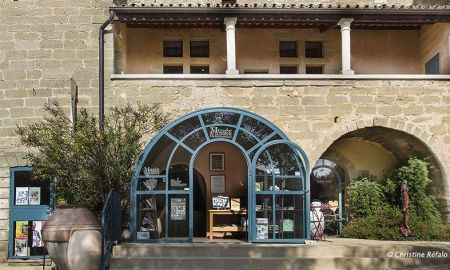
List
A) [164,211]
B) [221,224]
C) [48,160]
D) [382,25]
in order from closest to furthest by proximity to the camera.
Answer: [48,160]
[164,211]
[221,224]
[382,25]

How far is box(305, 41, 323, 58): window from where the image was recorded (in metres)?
15.7

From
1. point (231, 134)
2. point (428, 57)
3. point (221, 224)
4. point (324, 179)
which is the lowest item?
point (221, 224)

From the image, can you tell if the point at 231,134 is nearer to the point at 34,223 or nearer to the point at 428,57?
the point at 34,223

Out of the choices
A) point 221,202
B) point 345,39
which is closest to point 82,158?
point 221,202

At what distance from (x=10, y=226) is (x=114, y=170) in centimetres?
299

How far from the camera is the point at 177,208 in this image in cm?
1216

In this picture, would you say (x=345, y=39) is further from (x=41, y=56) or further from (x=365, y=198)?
(x=41, y=56)

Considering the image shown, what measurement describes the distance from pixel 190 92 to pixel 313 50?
15.8ft

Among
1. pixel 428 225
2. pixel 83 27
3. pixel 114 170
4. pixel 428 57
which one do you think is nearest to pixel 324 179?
pixel 428 225

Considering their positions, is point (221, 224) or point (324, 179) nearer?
point (221, 224)

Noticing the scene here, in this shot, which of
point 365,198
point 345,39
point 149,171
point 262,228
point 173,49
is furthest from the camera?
point 173,49

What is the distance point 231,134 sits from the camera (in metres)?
12.3

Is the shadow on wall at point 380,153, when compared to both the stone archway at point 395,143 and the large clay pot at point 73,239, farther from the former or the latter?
the large clay pot at point 73,239

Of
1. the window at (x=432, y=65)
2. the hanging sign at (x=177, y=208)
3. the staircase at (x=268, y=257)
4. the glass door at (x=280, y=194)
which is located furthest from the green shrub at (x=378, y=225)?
the hanging sign at (x=177, y=208)
